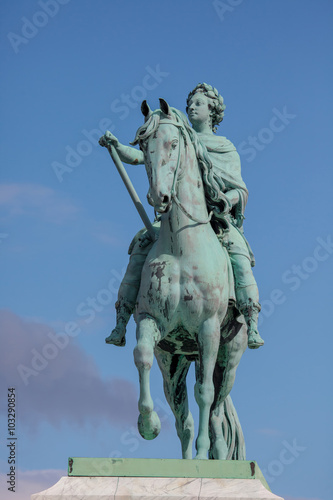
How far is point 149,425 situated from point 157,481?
2.00ft

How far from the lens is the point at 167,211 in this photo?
12695 millimetres

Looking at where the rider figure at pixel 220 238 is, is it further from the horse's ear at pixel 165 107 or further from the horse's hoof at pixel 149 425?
the horse's hoof at pixel 149 425

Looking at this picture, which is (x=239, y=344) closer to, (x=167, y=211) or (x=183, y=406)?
(x=183, y=406)

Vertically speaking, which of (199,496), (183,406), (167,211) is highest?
(167,211)

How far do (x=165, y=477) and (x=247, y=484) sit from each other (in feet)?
2.76

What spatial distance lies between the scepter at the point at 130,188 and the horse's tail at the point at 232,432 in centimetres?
253

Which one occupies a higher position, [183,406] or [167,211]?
[167,211]

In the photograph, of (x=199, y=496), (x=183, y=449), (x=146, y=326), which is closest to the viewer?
(x=199, y=496)

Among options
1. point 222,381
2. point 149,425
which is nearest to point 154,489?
point 149,425

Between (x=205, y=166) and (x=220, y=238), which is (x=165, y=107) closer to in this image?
(x=205, y=166)

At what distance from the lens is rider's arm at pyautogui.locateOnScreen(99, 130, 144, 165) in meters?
13.4

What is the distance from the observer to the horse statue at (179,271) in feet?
40.8

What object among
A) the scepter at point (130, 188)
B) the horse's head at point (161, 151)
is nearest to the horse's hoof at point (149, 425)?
the horse's head at point (161, 151)

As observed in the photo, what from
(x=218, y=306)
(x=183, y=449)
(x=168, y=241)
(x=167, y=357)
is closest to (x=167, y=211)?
(x=168, y=241)
